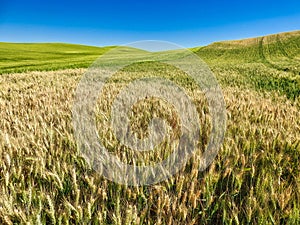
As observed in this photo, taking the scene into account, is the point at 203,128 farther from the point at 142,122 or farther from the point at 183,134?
the point at 142,122

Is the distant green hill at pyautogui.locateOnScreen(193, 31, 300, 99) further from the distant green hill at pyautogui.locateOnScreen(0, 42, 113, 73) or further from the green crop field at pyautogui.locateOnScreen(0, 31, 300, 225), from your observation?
the distant green hill at pyautogui.locateOnScreen(0, 42, 113, 73)

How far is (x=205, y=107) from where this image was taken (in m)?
3.20

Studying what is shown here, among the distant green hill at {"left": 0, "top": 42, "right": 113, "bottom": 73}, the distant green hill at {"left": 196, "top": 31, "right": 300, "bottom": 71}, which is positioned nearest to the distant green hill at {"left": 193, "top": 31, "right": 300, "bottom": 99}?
the distant green hill at {"left": 196, "top": 31, "right": 300, "bottom": 71}

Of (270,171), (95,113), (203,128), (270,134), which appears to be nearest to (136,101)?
(95,113)

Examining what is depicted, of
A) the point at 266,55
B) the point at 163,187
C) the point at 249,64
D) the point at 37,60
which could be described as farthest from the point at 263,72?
the point at 37,60

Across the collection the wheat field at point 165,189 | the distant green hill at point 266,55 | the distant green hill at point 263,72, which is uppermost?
the distant green hill at point 266,55

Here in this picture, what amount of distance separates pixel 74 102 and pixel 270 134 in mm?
2541

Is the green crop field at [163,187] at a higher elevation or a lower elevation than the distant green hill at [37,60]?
lower

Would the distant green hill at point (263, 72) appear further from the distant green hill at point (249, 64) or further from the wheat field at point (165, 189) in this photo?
the wheat field at point (165, 189)

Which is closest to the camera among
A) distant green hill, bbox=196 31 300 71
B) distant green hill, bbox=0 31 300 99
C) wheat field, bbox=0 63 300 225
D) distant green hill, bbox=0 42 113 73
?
wheat field, bbox=0 63 300 225

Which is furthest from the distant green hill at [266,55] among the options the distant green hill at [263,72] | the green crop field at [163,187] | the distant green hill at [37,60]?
the distant green hill at [37,60]

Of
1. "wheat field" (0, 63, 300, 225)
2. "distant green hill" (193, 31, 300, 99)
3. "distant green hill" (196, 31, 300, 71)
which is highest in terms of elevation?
"distant green hill" (196, 31, 300, 71)

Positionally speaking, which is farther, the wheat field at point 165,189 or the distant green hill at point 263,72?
the distant green hill at point 263,72

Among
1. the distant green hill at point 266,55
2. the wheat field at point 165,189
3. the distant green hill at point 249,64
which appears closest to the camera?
the wheat field at point 165,189
